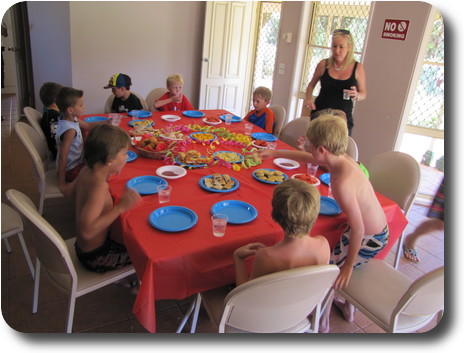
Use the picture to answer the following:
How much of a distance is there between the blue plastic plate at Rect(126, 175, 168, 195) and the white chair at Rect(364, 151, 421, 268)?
1.54m

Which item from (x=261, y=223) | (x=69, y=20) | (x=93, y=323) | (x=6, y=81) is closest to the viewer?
(x=261, y=223)

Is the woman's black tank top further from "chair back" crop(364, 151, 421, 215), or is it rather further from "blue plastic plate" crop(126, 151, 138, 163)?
"blue plastic plate" crop(126, 151, 138, 163)

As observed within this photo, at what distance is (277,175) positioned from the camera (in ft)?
7.57

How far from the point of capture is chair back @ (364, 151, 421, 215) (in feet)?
8.07

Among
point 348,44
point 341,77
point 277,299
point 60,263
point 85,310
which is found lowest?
point 85,310

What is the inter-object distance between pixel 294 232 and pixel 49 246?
1061 mm

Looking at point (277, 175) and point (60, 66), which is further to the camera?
point (60, 66)

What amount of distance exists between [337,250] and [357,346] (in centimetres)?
50

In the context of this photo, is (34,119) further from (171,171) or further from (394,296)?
(394,296)

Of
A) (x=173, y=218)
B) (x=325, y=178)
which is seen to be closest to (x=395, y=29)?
(x=325, y=178)

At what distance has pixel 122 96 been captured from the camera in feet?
12.3

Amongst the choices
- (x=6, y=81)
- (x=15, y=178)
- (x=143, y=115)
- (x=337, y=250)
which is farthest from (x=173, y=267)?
(x=6, y=81)

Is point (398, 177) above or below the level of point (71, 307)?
above

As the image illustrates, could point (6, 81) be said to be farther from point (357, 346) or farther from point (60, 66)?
point (357, 346)
